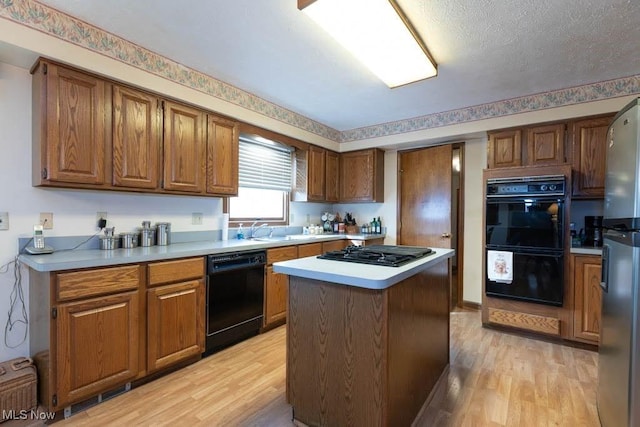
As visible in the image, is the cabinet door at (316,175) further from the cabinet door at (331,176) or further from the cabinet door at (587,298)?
the cabinet door at (587,298)

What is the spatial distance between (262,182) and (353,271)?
8.30ft

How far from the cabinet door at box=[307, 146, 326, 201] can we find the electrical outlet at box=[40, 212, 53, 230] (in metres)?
2.64

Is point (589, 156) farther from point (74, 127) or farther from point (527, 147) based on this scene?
point (74, 127)

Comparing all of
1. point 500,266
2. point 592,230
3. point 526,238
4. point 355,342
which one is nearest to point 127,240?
point 355,342

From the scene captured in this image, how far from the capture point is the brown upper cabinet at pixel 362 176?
4375 mm

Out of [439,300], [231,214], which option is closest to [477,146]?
[439,300]

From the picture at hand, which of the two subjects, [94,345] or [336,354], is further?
[94,345]

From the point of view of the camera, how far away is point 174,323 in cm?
225

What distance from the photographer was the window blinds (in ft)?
11.6

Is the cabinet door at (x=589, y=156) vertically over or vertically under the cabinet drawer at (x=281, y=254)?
over

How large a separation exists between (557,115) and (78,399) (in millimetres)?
4525

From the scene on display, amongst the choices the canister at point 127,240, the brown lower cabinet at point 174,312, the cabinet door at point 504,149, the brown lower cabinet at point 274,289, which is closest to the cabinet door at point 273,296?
the brown lower cabinet at point 274,289

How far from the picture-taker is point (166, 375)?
225 cm

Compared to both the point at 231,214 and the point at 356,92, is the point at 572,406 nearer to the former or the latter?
the point at 356,92
